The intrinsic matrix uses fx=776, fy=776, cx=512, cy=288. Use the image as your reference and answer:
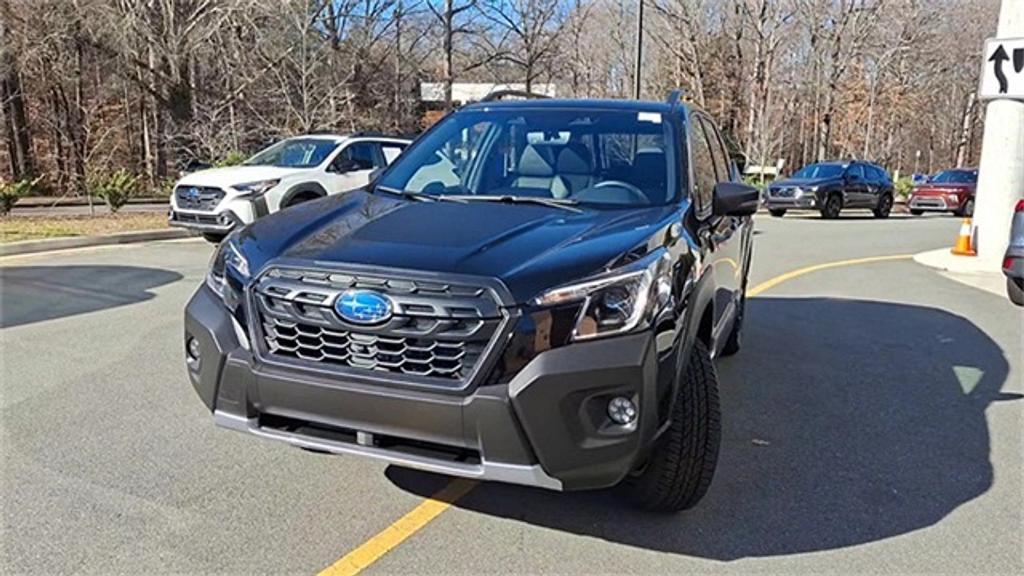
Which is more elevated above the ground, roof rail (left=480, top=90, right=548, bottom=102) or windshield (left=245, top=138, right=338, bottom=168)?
roof rail (left=480, top=90, right=548, bottom=102)

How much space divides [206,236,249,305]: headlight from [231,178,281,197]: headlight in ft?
25.1

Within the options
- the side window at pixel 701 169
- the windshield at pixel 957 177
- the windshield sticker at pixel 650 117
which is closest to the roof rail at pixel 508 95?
the windshield sticker at pixel 650 117

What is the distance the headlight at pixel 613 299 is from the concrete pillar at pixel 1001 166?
10.0 meters

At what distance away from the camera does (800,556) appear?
3.08 metres

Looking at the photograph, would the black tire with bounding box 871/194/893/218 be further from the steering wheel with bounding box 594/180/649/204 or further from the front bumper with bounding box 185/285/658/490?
the front bumper with bounding box 185/285/658/490

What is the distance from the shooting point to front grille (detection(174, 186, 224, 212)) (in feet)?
34.6

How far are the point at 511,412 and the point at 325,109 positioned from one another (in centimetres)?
2631

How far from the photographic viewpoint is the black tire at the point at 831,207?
21.0 m

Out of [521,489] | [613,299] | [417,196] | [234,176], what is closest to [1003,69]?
[417,196]

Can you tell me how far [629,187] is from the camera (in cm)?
378

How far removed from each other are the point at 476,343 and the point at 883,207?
23.5 m

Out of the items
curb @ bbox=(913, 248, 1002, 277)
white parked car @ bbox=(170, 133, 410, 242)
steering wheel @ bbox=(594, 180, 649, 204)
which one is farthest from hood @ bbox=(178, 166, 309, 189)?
curb @ bbox=(913, 248, 1002, 277)

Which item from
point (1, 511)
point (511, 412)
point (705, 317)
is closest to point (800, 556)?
point (705, 317)

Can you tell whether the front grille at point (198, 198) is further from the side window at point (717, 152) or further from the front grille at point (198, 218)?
the side window at point (717, 152)
